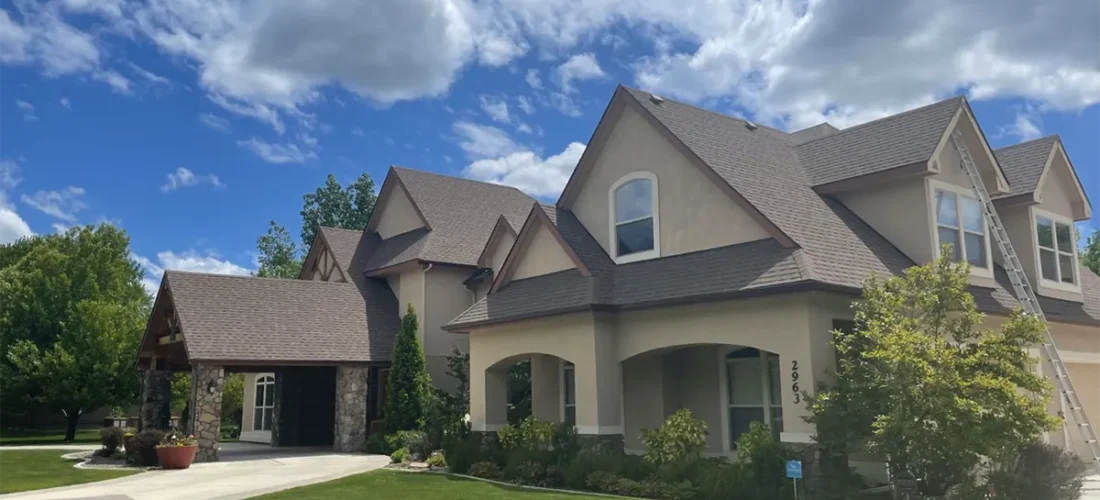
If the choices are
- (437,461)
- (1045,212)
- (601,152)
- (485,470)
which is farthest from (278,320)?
(1045,212)

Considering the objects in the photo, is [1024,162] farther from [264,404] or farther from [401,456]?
[264,404]

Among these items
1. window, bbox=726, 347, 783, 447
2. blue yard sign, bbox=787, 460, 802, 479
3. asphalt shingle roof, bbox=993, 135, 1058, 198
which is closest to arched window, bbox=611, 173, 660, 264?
window, bbox=726, 347, 783, 447

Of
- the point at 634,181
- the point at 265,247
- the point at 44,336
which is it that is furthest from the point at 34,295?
the point at 634,181

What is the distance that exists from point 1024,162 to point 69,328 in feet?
116

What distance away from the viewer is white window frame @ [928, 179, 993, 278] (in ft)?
56.0

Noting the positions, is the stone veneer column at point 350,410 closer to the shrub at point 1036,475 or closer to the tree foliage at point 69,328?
the tree foliage at point 69,328

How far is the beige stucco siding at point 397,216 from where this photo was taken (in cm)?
3019

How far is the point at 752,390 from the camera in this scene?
17.8 metres

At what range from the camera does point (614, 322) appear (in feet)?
57.8

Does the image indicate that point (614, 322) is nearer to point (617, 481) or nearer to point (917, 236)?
point (617, 481)

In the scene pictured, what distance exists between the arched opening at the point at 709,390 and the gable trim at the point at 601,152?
2.69 m

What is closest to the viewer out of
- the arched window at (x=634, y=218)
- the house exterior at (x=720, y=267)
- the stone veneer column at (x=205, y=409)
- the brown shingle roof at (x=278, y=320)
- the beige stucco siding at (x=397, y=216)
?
the house exterior at (x=720, y=267)

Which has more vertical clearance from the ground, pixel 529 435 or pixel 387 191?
pixel 387 191

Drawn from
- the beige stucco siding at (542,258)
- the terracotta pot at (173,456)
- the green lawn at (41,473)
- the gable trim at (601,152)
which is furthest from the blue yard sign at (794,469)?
the terracotta pot at (173,456)
